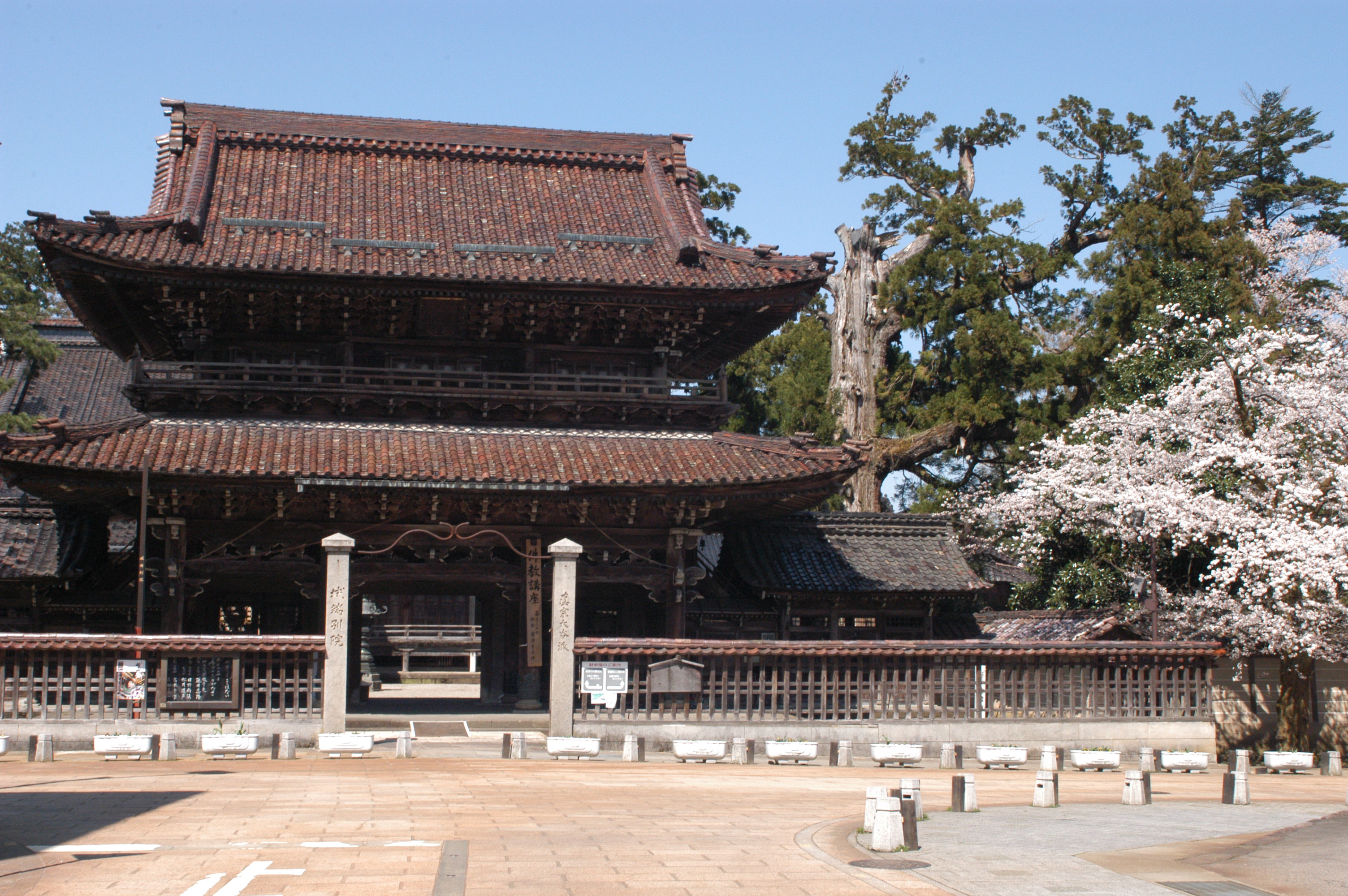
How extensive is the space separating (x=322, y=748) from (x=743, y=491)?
28.8 feet

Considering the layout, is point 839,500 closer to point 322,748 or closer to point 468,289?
point 468,289

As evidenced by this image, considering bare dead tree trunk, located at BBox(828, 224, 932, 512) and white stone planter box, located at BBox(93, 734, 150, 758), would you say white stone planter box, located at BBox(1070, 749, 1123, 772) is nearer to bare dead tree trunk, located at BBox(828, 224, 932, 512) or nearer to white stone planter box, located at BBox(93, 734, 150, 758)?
white stone planter box, located at BBox(93, 734, 150, 758)

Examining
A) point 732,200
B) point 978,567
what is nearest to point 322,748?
point 978,567

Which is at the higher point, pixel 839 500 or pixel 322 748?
pixel 839 500

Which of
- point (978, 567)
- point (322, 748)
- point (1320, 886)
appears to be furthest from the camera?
point (978, 567)

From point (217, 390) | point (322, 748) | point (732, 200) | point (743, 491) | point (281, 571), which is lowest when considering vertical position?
point (322, 748)

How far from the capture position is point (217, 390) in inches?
940

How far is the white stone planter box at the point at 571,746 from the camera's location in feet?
65.5

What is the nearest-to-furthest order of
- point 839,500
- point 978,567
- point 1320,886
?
point 1320,886 → point 978,567 → point 839,500

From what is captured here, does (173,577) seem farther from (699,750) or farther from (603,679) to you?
(699,750)

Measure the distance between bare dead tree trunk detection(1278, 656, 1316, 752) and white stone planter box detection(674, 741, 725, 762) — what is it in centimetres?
1260

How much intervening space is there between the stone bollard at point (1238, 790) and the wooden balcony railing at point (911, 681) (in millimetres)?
6419

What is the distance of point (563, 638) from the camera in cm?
2152

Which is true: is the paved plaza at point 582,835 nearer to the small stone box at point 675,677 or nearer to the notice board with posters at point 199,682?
the notice board with posters at point 199,682
